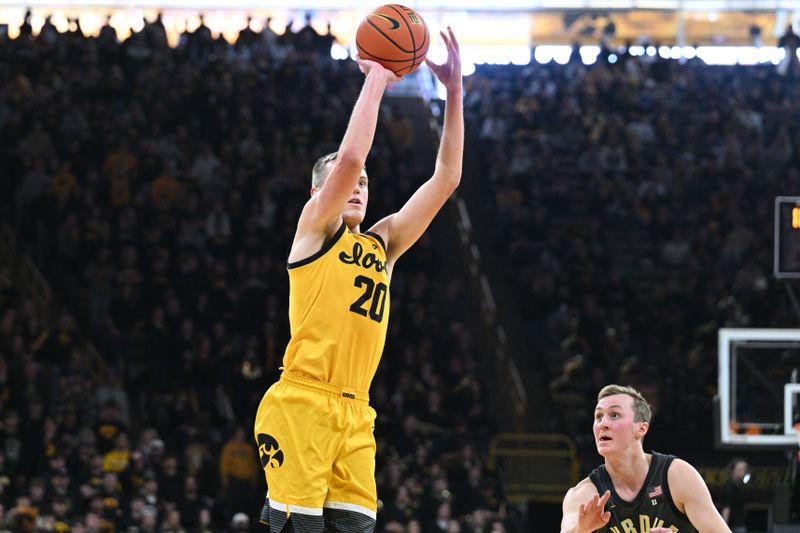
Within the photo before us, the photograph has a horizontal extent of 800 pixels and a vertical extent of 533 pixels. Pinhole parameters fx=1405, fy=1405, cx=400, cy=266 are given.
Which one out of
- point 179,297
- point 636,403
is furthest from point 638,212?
point 636,403

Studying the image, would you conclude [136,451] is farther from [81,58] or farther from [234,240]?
[81,58]

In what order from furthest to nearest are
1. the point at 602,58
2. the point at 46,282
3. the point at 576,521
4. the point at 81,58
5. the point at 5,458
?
the point at 602,58 < the point at 81,58 < the point at 46,282 < the point at 5,458 < the point at 576,521

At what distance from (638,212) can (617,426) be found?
15.2 meters

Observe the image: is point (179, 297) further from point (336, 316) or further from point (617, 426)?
point (336, 316)

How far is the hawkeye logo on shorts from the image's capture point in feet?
18.6

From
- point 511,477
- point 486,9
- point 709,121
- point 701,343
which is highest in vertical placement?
point 486,9

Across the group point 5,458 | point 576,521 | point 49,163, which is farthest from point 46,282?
point 576,521

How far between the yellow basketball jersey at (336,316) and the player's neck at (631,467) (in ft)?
4.52

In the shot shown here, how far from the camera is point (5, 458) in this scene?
15.9 meters

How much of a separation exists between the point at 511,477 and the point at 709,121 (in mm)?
7727

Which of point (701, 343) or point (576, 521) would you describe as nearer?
point (576, 521)

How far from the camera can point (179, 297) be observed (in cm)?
1870

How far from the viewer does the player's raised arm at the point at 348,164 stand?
18.4 feet

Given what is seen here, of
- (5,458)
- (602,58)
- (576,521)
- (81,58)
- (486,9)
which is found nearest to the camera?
(576,521)
